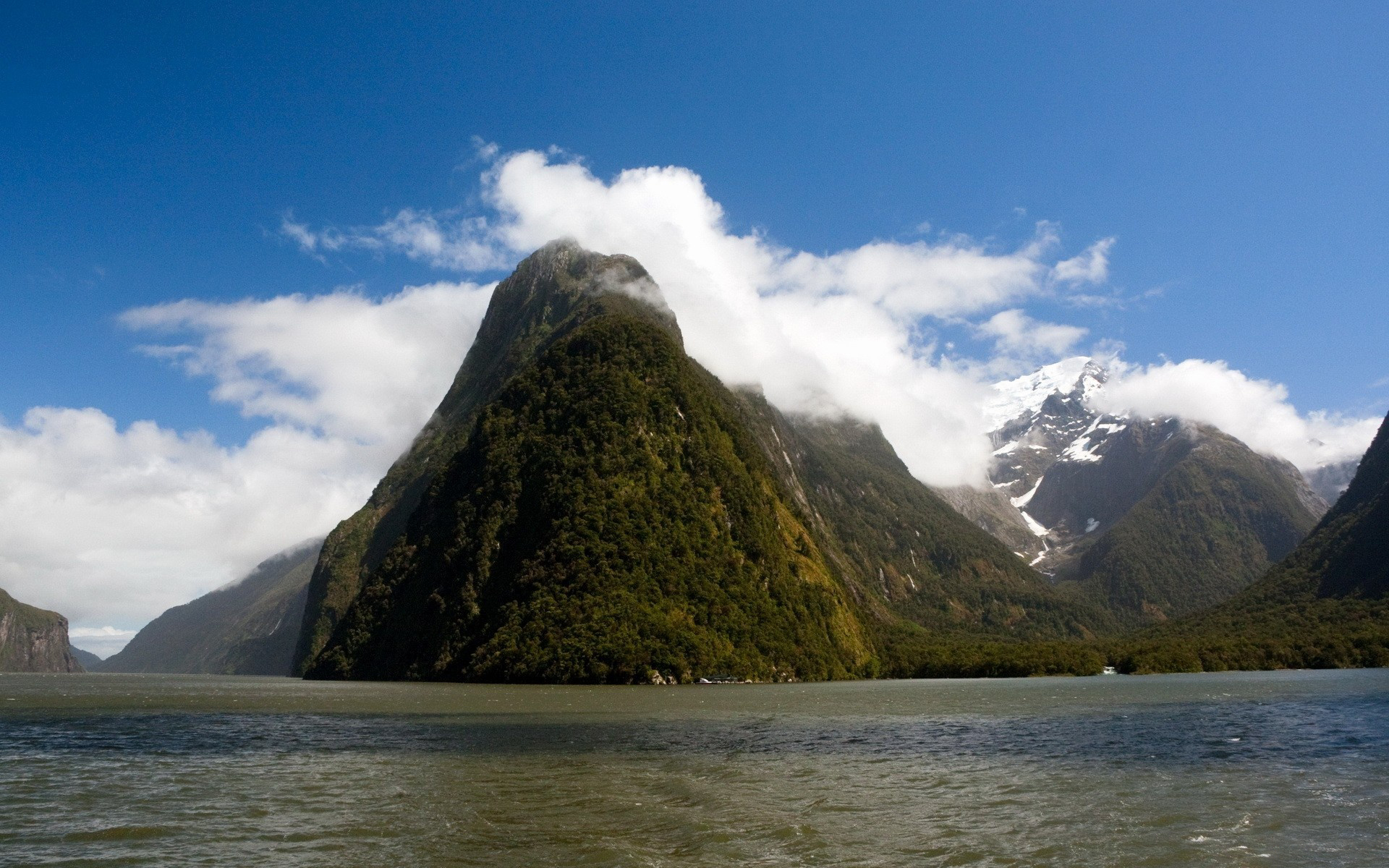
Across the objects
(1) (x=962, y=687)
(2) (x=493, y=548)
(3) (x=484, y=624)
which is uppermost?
(2) (x=493, y=548)

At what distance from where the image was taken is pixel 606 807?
108ft

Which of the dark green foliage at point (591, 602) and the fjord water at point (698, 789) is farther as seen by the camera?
the dark green foliage at point (591, 602)

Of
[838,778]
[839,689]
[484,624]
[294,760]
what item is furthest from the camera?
[484,624]

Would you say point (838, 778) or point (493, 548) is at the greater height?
point (493, 548)

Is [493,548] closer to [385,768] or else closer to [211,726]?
[211,726]

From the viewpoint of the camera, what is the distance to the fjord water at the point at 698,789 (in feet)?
86.7

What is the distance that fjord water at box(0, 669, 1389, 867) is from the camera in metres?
26.4

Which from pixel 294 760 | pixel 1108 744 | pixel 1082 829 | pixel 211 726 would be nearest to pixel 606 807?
pixel 1082 829

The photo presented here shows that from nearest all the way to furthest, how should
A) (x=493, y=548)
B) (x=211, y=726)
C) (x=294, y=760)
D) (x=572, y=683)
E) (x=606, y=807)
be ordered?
(x=606, y=807)
(x=294, y=760)
(x=211, y=726)
(x=572, y=683)
(x=493, y=548)

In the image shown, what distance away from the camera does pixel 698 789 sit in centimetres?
3741

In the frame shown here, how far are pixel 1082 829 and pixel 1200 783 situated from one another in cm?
1255

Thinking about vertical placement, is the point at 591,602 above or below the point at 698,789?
above

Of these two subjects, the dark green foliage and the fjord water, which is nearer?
the fjord water

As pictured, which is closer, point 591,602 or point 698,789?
point 698,789
